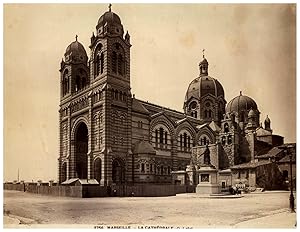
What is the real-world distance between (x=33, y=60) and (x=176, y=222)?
3.64 m

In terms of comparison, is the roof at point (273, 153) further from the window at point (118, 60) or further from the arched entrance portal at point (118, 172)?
the window at point (118, 60)

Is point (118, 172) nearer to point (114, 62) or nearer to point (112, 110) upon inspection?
point (112, 110)

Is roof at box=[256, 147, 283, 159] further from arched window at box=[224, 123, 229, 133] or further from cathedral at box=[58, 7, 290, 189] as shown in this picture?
arched window at box=[224, 123, 229, 133]

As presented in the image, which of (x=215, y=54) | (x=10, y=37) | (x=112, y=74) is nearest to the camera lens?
(x=10, y=37)

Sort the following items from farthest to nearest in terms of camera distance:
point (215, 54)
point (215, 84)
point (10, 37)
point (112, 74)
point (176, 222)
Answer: point (112, 74)
point (215, 84)
point (215, 54)
point (10, 37)
point (176, 222)

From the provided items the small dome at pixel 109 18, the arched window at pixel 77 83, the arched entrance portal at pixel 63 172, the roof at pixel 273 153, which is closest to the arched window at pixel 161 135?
the arched window at pixel 77 83

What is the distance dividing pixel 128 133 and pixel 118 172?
1062 millimetres

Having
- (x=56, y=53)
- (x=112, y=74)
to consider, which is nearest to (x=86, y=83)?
(x=112, y=74)

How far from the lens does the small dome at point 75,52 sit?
766 centimetres

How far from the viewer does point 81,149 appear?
35.9 feet

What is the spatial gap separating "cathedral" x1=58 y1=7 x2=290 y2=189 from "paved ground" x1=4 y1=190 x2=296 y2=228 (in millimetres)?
2345

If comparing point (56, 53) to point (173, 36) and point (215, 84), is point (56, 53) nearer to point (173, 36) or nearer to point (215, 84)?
point (173, 36)

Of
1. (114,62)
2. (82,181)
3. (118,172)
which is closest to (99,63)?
(114,62)

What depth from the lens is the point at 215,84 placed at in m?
8.84
